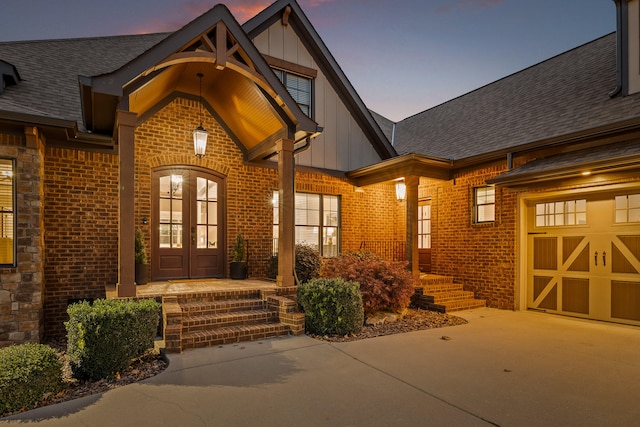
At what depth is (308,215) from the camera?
33.8 ft

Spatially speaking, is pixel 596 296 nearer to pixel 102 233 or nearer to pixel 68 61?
pixel 102 233

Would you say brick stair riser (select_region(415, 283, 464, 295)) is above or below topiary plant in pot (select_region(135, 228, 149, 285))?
below

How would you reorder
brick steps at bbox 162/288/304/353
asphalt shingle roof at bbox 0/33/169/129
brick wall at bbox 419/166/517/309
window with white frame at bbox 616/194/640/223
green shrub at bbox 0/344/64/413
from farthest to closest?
brick wall at bbox 419/166/517/309 < window with white frame at bbox 616/194/640/223 < asphalt shingle roof at bbox 0/33/169/129 < brick steps at bbox 162/288/304/353 < green shrub at bbox 0/344/64/413

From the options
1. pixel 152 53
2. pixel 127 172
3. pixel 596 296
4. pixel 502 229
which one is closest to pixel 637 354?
pixel 596 296

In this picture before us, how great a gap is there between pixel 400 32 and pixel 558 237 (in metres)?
7.72

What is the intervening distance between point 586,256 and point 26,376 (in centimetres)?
930

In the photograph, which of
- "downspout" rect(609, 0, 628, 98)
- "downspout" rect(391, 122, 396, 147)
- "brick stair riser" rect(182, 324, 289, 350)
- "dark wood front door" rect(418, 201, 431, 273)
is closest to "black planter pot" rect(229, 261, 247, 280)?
"brick stair riser" rect(182, 324, 289, 350)

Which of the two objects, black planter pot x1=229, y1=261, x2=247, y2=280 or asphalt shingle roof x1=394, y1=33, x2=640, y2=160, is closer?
asphalt shingle roof x1=394, y1=33, x2=640, y2=160

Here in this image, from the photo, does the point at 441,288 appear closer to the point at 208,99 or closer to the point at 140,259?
the point at 140,259

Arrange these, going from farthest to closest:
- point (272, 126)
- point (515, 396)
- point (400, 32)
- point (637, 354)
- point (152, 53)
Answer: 1. point (400, 32)
2. point (272, 126)
3. point (152, 53)
4. point (637, 354)
5. point (515, 396)

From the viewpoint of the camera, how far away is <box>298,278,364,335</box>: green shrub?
6148 mm

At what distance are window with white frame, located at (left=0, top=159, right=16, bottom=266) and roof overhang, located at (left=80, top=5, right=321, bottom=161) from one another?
148 cm

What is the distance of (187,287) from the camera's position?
700cm

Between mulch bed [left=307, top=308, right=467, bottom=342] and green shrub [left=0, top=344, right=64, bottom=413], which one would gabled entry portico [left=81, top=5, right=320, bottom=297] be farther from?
green shrub [left=0, top=344, right=64, bottom=413]
